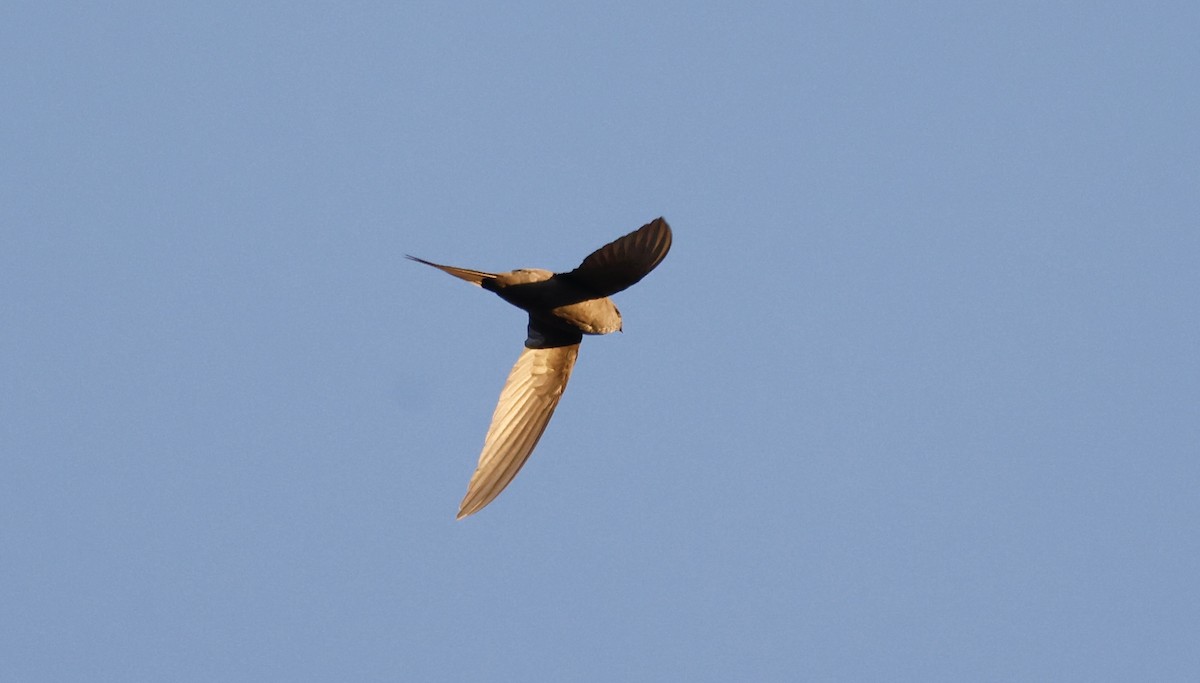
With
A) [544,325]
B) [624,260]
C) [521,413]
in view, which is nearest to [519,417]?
[521,413]

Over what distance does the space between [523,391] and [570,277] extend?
1.30 m

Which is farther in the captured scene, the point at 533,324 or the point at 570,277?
the point at 533,324

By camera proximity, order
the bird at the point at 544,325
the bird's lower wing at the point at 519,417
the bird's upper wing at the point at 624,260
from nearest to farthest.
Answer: the bird's upper wing at the point at 624,260, the bird at the point at 544,325, the bird's lower wing at the point at 519,417

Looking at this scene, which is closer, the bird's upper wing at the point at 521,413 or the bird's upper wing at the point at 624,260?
the bird's upper wing at the point at 624,260

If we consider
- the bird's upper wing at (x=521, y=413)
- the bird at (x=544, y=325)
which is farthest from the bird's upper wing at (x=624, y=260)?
the bird's upper wing at (x=521, y=413)

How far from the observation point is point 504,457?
9.90 meters

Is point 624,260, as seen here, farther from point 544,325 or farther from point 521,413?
point 521,413

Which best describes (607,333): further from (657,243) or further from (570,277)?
(657,243)

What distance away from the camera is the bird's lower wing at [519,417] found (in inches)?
381

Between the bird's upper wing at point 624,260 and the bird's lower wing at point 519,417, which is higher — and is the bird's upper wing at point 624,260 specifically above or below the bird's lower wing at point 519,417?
above

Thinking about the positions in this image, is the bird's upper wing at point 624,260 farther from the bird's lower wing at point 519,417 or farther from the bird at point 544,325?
the bird's lower wing at point 519,417

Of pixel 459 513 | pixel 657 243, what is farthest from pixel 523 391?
pixel 657 243

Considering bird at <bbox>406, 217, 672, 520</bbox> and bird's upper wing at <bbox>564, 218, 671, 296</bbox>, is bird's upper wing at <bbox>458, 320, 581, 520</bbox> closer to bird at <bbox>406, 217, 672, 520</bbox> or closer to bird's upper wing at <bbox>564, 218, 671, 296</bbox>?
bird at <bbox>406, 217, 672, 520</bbox>

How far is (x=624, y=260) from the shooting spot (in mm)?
8758
